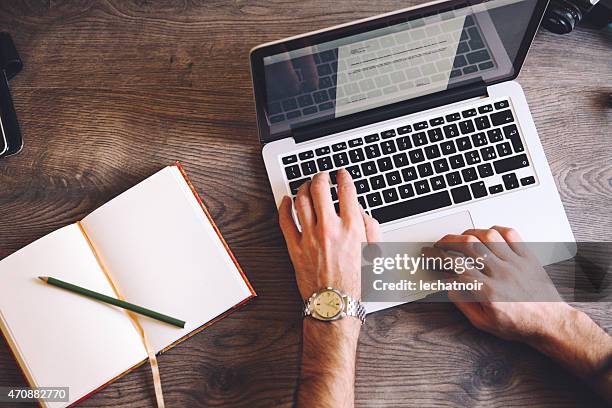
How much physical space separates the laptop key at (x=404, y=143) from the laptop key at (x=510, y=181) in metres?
0.15

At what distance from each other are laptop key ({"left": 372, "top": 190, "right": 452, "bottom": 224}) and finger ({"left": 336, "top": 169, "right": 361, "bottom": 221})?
0.14 feet

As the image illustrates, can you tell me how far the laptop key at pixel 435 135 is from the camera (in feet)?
2.96

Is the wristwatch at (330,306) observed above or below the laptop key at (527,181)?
below

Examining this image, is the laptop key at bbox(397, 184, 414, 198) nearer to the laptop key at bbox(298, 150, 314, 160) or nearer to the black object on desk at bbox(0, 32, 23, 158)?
the laptop key at bbox(298, 150, 314, 160)

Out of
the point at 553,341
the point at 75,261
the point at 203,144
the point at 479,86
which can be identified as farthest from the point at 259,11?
the point at 553,341

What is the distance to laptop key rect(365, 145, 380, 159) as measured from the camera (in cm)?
89

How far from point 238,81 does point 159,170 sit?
195 mm

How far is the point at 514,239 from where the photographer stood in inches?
34.3

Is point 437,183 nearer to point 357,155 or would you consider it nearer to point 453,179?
point 453,179

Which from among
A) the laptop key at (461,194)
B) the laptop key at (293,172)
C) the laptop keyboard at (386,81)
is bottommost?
the laptop key at (461,194)

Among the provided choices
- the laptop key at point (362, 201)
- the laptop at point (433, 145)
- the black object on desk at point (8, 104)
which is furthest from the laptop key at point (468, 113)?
the black object on desk at point (8, 104)

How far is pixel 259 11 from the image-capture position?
3.23 feet

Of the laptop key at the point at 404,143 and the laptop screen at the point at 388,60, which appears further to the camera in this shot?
the laptop key at the point at 404,143

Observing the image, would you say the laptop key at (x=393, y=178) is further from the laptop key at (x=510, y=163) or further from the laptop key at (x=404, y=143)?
the laptop key at (x=510, y=163)
